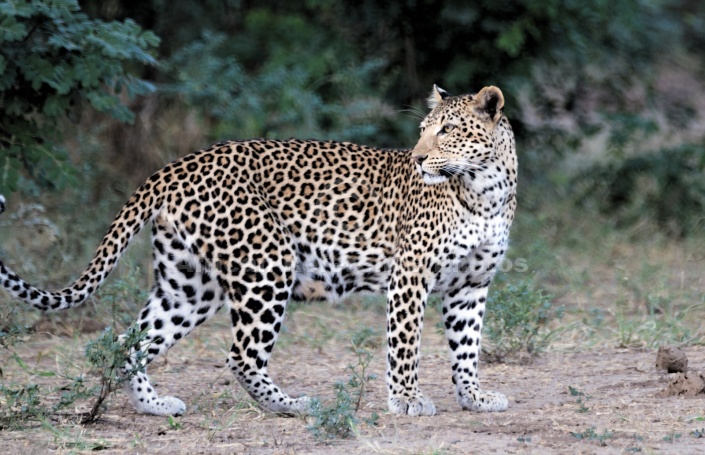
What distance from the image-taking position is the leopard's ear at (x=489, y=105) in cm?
637

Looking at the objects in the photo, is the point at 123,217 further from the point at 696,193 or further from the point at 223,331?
the point at 696,193

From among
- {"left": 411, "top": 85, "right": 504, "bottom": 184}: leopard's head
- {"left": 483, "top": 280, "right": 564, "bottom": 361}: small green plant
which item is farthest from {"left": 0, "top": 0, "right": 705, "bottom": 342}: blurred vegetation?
{"left": 411, "top": 85, "right": 504, "bottom": 184}: leopard's head

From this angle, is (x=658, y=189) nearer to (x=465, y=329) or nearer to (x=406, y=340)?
(x=465, y=329)

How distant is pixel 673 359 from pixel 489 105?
209cm

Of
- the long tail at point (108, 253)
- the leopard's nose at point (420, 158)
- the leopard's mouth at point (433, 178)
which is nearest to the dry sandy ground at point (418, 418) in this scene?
the long tail at point (108, 253)

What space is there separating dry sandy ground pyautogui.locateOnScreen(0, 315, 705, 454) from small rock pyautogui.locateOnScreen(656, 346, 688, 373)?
7cm

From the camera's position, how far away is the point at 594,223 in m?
12.2

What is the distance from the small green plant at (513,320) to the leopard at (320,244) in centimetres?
105

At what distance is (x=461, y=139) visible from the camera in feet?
20.8

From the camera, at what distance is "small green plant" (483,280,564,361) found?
25.0 ft

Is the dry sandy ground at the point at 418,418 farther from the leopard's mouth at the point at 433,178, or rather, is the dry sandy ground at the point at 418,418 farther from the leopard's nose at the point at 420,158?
the leopard's nose at the point at 420,158

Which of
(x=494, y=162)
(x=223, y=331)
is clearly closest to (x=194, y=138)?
(x=223, y=331)

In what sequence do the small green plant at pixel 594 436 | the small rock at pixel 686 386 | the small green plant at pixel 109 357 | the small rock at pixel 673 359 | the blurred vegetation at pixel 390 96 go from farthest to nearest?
the blurred vegetation at pixel 390 96 < the small rock at pixel 673 359 < the small rock at pixel 686 386 < the small green plant at pixel 109 357 < the small green plant at pixel 594 436

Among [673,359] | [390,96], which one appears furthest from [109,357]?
[390,96]
